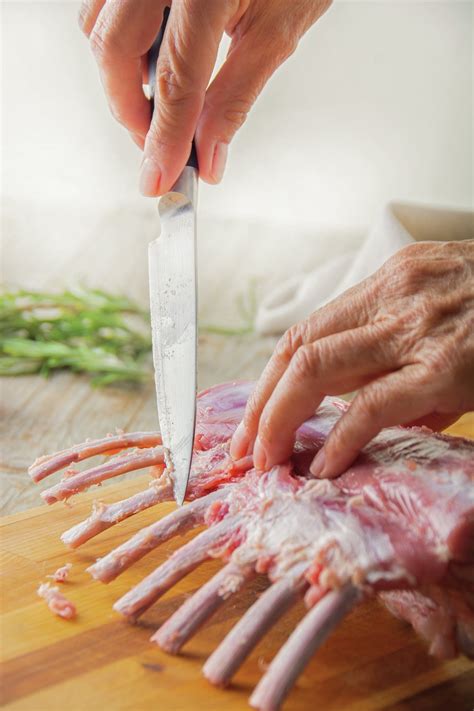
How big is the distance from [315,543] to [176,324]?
0.73 m

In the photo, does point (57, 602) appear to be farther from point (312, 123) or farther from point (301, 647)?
point (312, 123)

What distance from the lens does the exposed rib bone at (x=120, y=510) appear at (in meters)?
2.22

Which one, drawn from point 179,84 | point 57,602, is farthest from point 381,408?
point 179,84

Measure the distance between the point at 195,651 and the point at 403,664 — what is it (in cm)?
44

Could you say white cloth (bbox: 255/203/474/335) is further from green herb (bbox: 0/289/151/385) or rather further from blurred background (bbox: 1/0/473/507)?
blurred background (bbox: 1/0/473/507)

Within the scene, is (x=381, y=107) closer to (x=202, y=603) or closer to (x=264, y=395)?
(x=264, y=395)

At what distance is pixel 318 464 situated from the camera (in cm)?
207

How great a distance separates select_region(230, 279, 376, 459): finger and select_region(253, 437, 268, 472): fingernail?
0.27 feet

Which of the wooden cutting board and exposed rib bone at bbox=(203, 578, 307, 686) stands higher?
exposed rib bone at bbox=(203, 578, 307, 686)

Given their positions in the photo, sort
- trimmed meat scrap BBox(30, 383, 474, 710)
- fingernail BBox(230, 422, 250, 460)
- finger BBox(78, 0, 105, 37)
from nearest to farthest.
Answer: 1. trimmed meat scrap BBox(30, 383, 474, 710)
2. fingernail BBox(230, 422, 250, 460)
3. finger BBox(78, 0, 105, 37)

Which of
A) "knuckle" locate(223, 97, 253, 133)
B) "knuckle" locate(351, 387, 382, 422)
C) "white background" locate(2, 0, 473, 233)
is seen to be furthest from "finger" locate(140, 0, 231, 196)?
"white background" locate(2, 0, 473, 233)

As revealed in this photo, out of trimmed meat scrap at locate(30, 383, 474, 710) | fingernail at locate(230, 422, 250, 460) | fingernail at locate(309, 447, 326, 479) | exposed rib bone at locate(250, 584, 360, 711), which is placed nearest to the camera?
exposed rib bone at locate(250, 584, 360, 711)

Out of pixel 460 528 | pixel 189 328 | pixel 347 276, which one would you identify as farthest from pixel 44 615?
pixel 347 276

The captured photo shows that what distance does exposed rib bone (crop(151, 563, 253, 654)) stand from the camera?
184 centimetres
